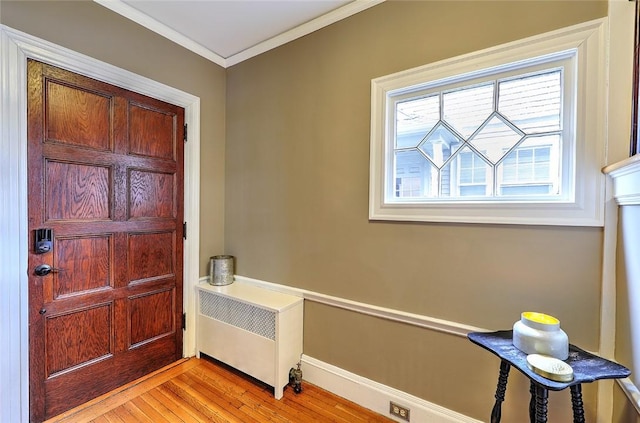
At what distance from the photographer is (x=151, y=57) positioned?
1.99m

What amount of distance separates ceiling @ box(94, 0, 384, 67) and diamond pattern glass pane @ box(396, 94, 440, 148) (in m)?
0.69

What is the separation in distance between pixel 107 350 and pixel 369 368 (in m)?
1.77

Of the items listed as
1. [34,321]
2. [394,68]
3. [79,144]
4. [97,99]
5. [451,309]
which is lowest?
[34,321]

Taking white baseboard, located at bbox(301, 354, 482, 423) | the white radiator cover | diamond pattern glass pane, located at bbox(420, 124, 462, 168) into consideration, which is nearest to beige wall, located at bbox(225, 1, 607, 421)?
white baseboard, located at bbox(301, 354, 482, 423)

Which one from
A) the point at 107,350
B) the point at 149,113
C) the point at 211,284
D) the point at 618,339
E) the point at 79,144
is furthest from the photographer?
the point at 211,284

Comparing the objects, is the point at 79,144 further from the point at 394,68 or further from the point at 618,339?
the point at 618,339

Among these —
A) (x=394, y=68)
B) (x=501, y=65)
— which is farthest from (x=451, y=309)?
(x=394, y=68)

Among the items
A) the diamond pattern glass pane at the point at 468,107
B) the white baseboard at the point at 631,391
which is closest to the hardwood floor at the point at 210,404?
the white baseboard at the point at 631,391

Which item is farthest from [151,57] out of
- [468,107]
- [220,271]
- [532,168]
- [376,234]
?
[532,168]

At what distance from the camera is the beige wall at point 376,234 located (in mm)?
1269

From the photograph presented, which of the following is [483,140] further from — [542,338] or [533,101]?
[542,338]

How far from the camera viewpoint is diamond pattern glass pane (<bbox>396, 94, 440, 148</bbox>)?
62.9 inches

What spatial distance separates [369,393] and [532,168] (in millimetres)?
1598

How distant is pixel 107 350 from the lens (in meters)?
1.83
